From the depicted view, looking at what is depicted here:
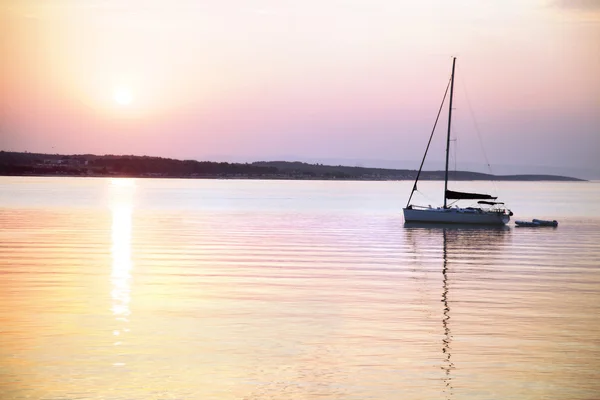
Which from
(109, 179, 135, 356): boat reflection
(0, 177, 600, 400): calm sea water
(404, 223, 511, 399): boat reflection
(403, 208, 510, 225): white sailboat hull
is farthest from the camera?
(403, 208, 510, 225): white sailboat hull

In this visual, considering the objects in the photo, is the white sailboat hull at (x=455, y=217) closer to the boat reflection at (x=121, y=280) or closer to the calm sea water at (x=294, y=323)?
the boat reflection at (x=121, y=280)

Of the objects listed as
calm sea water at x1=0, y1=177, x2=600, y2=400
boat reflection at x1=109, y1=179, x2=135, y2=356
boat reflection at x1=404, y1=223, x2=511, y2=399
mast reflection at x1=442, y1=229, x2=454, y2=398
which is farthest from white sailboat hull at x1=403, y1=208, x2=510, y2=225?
mast reflection at x1=442, y1=229, x2=454, y2=398

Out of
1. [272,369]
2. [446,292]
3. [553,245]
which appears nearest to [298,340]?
[272,369]

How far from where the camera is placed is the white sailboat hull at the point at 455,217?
227 feet

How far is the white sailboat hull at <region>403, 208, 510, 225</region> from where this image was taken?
69062mm

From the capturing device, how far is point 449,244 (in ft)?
166

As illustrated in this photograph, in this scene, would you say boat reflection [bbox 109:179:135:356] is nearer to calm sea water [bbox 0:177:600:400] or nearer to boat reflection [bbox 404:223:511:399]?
calm sea water [bbox 0:177:600:400]

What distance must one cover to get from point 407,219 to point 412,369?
53263mm

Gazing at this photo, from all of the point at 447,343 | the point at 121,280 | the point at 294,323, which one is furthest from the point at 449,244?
the point at 447,343

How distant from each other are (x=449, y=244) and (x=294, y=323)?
30.5m

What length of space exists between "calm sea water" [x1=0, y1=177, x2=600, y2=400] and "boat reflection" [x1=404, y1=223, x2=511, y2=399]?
120mm

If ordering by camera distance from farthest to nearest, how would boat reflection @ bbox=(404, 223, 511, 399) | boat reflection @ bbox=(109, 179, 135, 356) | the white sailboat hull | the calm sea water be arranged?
1. the white sailboat hull
2. boat reflection @ bbox=(109, 179, 135, 356)
3. boat reflection @ bbox=(404, 223, 511, 399)
4. the calm sea water

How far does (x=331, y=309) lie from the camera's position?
77.0 feet

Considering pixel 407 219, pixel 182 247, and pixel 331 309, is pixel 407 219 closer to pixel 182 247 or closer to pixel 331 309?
pixel 182 247
